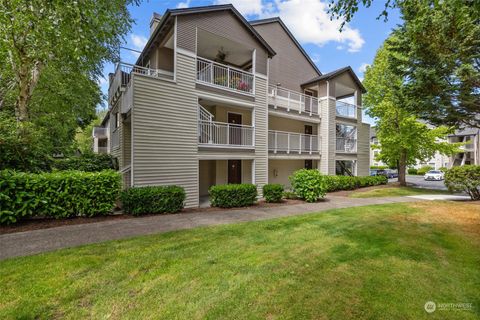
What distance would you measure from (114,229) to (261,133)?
8698mm

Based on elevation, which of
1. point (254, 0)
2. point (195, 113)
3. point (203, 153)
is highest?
point (254, 0)

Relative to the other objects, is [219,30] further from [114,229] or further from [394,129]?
[394,129]

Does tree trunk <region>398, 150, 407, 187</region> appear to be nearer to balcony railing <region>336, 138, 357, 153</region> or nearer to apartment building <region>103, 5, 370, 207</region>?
apartment building <region>103, 5, 370, 207</region>

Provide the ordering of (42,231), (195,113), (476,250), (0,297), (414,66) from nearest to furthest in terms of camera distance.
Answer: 1. (0,297)
2. (476,250)
3. (42,231)
4. (414,66)
5. (195,113)

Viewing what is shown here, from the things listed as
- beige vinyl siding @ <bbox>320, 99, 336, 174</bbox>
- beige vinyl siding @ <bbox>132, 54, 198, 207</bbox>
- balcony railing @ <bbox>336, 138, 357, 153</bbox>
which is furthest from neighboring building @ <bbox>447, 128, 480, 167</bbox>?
beige vinyl siding @ <bbox>132, 54, 198, 207</bbox>

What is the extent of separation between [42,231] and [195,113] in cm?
672

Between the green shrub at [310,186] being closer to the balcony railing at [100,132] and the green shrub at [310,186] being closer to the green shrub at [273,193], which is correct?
the green shrub at [273,193]

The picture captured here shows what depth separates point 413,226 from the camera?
693cm

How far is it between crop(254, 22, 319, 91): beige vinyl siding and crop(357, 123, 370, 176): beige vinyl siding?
6.33m

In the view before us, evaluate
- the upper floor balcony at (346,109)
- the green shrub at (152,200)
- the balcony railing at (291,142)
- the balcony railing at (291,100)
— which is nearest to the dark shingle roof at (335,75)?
the balcony railing at (291,100)

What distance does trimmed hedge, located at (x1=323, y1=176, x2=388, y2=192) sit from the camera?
15641 millimetres

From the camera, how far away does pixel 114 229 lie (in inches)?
243

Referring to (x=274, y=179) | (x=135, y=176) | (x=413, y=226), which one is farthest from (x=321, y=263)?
(x=274, y=179)

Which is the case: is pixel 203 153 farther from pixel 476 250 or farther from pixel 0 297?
pixel 476 250
